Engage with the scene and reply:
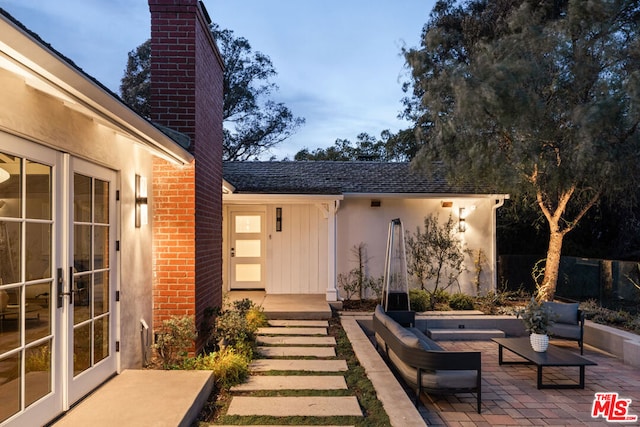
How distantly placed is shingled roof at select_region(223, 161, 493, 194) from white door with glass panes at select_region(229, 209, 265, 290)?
40.6 inches

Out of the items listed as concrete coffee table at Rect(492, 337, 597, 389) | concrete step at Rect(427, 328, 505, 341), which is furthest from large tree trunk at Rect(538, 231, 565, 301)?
concrete coffee table at Rect(492, 337, 597, 389)

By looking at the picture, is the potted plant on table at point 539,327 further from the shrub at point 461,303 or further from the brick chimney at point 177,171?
the brick chimney at point 177,171

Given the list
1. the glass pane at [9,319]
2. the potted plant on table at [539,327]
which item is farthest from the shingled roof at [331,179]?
the glass pane at [9,319]

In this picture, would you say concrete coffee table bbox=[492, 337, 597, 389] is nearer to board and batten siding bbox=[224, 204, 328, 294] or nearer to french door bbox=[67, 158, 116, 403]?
french door bbox=[67, 158, 116, 403]

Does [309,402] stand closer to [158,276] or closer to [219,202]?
[158,276]

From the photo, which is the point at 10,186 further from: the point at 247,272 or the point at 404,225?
the point at 404,225

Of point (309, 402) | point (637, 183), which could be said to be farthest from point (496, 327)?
point (309, 402)

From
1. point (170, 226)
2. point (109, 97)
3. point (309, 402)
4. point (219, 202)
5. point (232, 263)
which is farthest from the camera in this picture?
point (232, 263)

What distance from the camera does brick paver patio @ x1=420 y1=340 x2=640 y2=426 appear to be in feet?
15.2

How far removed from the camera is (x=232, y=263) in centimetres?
1163

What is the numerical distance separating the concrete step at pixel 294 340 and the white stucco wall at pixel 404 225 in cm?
352

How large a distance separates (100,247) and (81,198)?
59cm

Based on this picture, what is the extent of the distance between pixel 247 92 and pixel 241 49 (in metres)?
2.46

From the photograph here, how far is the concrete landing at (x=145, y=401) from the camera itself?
3543mm
